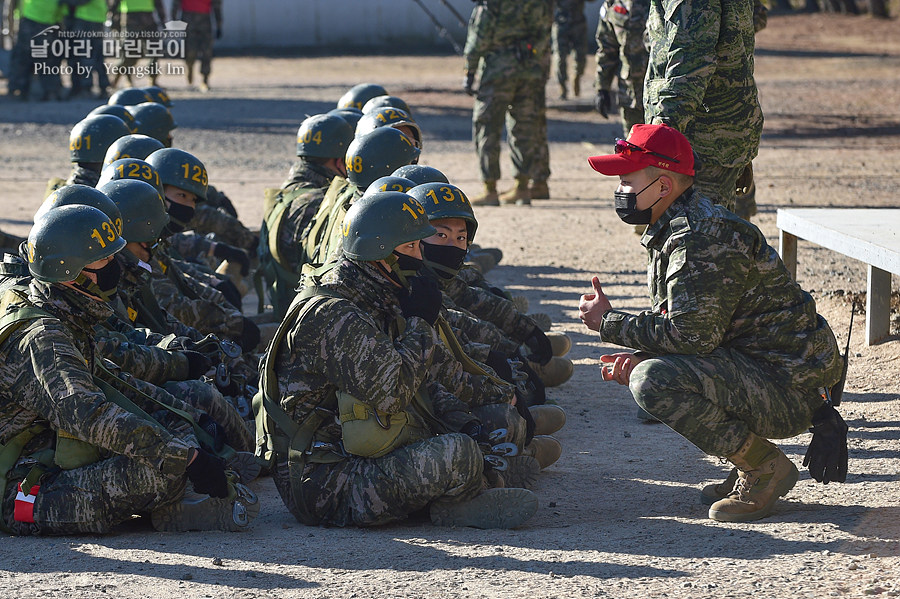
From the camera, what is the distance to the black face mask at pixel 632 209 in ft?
16.8

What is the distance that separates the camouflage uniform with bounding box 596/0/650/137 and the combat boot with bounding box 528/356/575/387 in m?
4.26

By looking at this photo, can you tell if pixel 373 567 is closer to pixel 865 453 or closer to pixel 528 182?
pixel 865 453

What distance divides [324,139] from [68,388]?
4.13 meters

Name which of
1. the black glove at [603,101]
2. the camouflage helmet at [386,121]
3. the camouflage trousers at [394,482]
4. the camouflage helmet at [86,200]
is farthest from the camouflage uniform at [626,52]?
the camouflage trousers at [394,482]

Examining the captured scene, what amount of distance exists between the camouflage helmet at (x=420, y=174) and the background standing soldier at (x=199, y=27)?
1852 cm

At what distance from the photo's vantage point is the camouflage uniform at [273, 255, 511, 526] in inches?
191

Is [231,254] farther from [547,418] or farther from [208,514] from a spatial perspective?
[208,514]

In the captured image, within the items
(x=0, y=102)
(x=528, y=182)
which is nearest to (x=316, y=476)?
(x=528, y=182)

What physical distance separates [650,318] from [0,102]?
843 inches

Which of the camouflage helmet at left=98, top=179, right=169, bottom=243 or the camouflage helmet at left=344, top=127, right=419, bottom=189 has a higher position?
the camouflage helmet at left=344, top=127, right=419, bottom=189

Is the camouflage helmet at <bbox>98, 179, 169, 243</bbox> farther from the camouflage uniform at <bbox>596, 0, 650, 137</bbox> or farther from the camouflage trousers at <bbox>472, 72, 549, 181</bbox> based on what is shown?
the camouflage trousers at <bbox>472, 72, 549, 181</bbox>

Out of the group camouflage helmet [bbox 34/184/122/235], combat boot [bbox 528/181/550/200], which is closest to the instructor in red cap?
camouflage helmet [bbox 34/184/122/235]

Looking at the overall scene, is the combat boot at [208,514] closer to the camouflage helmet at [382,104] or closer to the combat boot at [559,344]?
the combat boot at [559,344]

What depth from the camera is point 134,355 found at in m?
5.79
